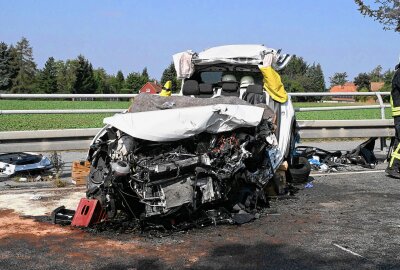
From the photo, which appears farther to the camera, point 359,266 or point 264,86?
point 264,86

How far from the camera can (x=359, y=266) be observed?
4.44 m

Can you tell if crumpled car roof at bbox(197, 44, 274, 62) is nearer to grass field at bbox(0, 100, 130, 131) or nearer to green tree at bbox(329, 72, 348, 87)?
grass field at bbox(0, 100, 130, 131)

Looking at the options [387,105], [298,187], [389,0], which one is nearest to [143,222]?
[298,187]

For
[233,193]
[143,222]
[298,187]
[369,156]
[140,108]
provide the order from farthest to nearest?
[369,156] → [298,187] → [140,108] → [233,193] → [143,222]

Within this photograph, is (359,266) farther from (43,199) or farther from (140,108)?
(43,199)

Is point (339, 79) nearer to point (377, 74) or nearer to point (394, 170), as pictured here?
point (377, 74)

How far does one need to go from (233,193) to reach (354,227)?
141 centimetres

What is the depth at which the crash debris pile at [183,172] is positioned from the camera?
553 cm

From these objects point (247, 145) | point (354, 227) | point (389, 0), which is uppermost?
point (389, 0)

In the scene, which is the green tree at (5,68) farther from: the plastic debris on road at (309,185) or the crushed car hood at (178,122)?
the crushed car hood at (178,122)

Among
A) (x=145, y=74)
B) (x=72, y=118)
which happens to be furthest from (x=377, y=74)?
(x=72, y=118)

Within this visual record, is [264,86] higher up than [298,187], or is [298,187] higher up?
[264,86]

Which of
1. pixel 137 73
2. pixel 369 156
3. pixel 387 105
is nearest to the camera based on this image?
pixel 369 156

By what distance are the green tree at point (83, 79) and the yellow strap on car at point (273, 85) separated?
3483 inches
